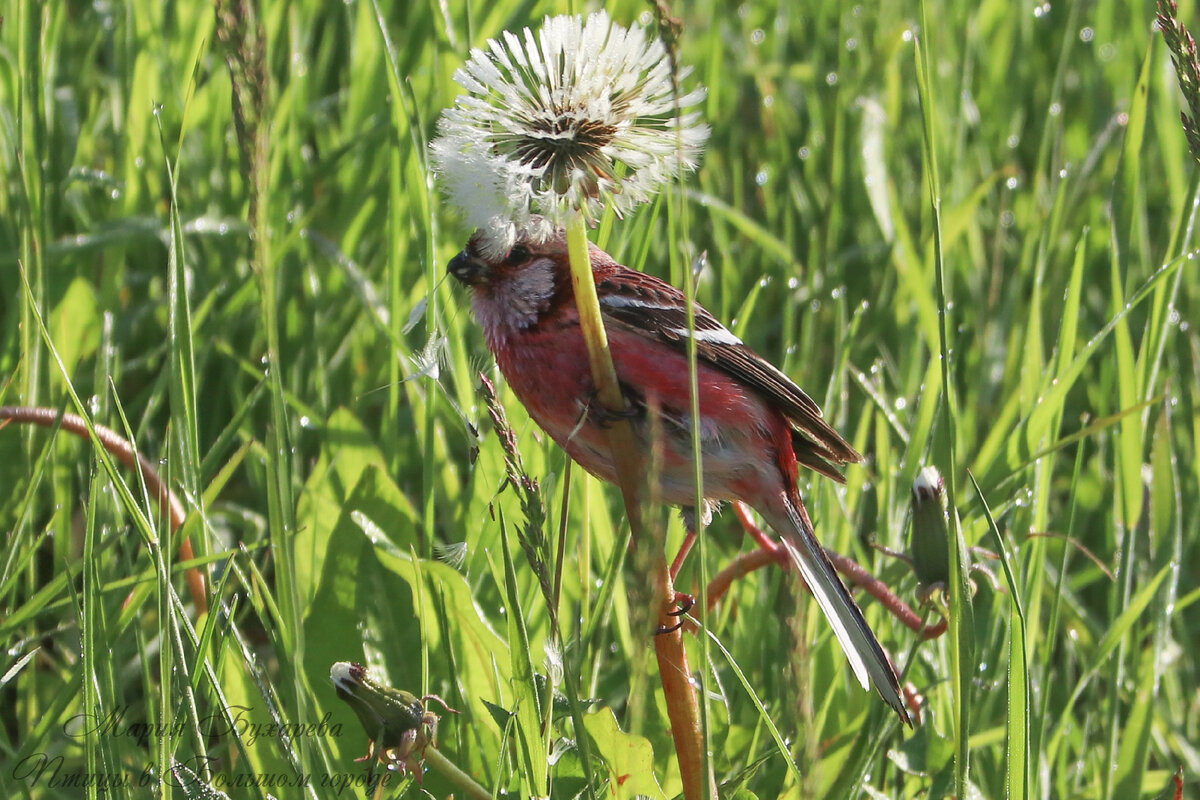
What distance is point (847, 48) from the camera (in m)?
3.95

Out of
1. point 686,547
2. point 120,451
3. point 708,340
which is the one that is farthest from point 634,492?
point 120,451

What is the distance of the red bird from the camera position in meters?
1.71

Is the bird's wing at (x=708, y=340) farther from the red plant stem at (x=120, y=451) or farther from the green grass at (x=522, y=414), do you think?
the red plant stem at (x=120, y=451)

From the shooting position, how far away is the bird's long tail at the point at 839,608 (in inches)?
63.3

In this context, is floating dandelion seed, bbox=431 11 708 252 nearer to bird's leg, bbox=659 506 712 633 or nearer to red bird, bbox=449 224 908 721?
red bird, bbox=449 224 908 721

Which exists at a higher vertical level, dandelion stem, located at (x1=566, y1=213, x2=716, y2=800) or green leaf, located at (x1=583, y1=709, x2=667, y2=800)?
dandelion stem, located at (x1=566, y1=213, x2=716, y2=800)

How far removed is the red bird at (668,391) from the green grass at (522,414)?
0.36 ft

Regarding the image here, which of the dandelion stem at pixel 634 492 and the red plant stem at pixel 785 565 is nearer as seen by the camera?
the dandelion stem at pixel 634 492

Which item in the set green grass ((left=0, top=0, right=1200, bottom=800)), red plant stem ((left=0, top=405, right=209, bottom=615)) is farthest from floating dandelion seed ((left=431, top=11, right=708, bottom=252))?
red plant stem ((left=0, top=405, right=209, bottom=615))

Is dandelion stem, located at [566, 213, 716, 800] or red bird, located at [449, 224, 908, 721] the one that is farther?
red bird, located at [449, 224, 908, 721]

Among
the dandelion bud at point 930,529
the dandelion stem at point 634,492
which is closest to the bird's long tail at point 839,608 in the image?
the dandelion bud at point 930,529

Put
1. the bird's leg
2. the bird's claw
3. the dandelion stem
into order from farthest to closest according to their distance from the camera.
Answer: the bird's leg, the bird's claw, the dandelion stem

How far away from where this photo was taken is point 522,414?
7.89 feet

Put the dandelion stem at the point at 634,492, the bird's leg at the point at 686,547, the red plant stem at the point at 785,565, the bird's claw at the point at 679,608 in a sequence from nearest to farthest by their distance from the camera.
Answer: the dandelion stem at the point at 634,492 → the bird's claw at the point at 679,608 → the bird's leg at the point at 686,547 → the red plant stem at the point at 785,565
